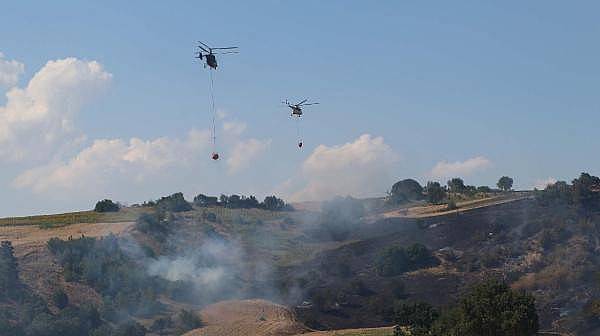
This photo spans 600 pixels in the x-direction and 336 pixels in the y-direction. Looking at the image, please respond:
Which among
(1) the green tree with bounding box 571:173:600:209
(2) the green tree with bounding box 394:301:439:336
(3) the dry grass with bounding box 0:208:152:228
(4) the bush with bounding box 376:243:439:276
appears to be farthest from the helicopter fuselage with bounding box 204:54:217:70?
(1) the green tree with bounding box 571:173:600:209

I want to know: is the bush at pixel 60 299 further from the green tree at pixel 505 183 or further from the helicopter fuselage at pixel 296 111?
the green tree at pixel 505 183

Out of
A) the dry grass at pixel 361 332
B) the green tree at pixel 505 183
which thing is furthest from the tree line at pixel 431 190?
the dry grass at pixel 361 332

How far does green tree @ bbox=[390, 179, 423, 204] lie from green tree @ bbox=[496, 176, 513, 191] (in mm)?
23876

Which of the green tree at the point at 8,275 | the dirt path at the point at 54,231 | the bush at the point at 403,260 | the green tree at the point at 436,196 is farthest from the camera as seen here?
the green tree at the point at 436,196

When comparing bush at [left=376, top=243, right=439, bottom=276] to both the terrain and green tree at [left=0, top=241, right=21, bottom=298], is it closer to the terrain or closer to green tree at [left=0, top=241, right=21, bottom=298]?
the terrain

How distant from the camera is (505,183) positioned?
183625 millimetres

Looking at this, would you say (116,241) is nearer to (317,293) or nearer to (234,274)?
(234,274)

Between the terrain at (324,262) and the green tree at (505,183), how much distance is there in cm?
4117

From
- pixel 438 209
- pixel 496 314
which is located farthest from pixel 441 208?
pixel 496 314

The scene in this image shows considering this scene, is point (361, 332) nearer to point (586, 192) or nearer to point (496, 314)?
point (496, 314)

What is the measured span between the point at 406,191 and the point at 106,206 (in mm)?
66489

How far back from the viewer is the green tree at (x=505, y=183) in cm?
18325

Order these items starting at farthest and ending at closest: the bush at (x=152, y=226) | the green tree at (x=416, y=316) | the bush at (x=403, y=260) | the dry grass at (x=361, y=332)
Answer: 1. the bush at (x=152, y=226)
2. the bush at (x=403, y=260)
3. the dry grass at (x=361, y=332)
4. the green tree at (x=416, y=316)

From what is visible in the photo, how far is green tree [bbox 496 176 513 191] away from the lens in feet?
601
